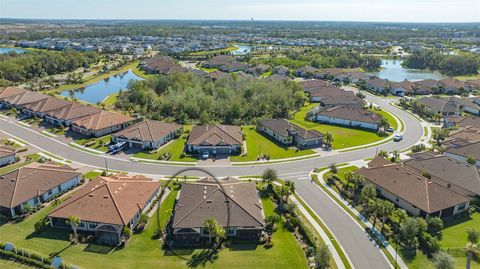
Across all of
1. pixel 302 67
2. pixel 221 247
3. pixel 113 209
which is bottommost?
pixel 221 247

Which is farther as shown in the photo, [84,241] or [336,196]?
[336,196]

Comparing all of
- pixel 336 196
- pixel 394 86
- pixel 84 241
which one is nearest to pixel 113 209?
pixel 84 241

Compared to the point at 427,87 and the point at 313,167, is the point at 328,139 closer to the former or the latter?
the point at 313,167

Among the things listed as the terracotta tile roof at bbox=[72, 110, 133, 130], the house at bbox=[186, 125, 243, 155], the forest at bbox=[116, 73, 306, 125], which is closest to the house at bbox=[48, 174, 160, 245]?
the house at bbox=[186, 125, 243, 155]

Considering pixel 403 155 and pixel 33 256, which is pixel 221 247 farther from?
pixel 403 155

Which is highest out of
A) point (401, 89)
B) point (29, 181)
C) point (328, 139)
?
point (401, 89)

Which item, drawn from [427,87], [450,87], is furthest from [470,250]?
[450,87]

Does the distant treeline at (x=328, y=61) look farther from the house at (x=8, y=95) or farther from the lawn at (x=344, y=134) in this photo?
the house at (x=8, y=95)
